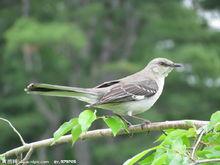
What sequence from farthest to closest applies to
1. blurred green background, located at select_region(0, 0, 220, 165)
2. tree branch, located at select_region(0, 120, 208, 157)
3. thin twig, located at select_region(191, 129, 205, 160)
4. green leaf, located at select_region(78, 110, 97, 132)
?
blurred green background, located at select_region(0, 0, 220, 165), tree branch, located at select_region(0, 120, 208, 157), green leaf, located at select_region(78, 110, 97, 132), thin twig, located at select_region(191, 129, 205, 160)

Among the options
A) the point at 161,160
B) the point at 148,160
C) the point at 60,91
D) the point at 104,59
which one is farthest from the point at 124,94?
the point at 104,59

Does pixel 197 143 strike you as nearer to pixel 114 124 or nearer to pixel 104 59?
pixel 114 124

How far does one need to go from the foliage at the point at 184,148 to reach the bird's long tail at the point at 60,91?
122cm

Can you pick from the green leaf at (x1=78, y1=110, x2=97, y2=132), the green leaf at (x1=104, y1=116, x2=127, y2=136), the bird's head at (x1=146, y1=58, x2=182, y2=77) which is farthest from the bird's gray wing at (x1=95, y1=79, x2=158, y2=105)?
the green leaf at (x1=78, y1=110, x2=97, y2=132)

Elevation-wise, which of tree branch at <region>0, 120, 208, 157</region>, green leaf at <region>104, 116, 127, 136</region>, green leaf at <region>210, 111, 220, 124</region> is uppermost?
green leaf at <region>210, 111, 220, 124</region>

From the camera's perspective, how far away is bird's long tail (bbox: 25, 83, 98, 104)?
5.05m

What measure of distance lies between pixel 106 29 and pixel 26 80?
5.12 meters

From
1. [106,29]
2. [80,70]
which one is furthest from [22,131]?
[106,29]

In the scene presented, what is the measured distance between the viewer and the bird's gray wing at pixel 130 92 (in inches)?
251

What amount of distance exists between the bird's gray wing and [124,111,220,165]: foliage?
7.12ft

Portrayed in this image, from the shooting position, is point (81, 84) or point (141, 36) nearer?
point (81, 84)

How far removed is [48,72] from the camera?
3175 centimetres

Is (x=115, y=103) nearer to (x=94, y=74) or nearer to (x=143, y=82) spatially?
(x=143, y=82)

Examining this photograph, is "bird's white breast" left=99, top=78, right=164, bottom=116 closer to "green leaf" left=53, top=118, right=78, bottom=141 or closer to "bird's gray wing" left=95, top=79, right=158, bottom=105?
"bird's gray wing" left=95, top=79, right=158, bottom=105
